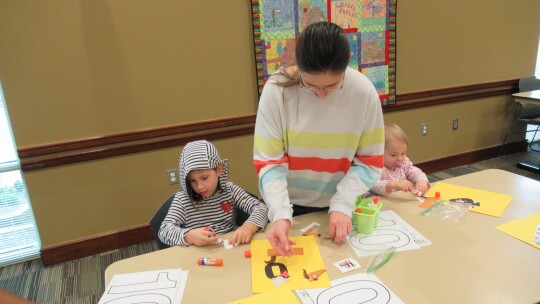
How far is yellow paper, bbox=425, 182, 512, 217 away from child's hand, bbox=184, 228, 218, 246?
3.04ft

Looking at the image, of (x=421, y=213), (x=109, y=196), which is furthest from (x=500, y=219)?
(x=109, y=196)

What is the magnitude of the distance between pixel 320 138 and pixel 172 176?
1.76 metres

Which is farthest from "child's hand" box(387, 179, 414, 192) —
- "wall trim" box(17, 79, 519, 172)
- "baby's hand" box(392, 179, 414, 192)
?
"wall trim" box(17, 79, 519, 172)

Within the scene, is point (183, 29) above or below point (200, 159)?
above

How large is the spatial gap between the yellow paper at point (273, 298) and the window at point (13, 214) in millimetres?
2096

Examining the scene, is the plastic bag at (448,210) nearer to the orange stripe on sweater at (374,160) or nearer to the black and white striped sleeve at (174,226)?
the orange stripe on sweater at (374,160)

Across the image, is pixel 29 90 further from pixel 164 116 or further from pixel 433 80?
pixel 433 80

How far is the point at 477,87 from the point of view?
3.61 m

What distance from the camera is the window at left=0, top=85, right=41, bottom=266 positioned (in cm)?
238

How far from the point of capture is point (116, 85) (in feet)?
7.88

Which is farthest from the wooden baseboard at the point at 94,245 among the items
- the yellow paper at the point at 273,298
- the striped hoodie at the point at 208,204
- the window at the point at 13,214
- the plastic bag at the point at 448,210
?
the plastic bag at the point at 448,210

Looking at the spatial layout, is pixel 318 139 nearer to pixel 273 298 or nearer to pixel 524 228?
pixel 273 298

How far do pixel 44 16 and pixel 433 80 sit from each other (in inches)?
124

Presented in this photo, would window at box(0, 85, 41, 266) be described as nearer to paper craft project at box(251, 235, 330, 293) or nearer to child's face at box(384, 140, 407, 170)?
paper craft project at box(251, 235, 330, 293)
